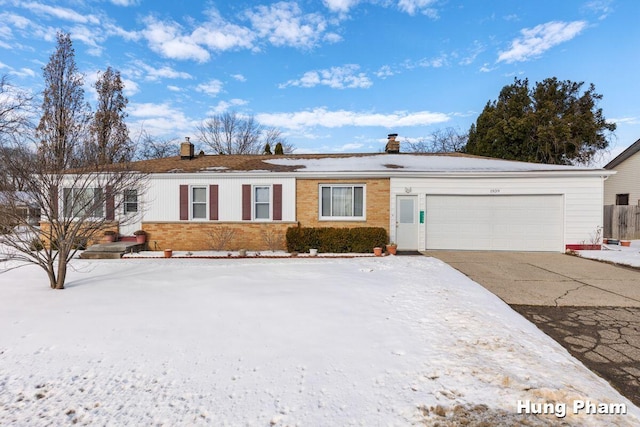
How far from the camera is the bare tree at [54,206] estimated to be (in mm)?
5418

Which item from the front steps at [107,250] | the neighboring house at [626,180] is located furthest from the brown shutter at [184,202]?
the neighboring house at [626,180]

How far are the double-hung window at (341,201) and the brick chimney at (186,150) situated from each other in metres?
7.46

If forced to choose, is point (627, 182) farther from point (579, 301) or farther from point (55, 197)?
point (55, 197)

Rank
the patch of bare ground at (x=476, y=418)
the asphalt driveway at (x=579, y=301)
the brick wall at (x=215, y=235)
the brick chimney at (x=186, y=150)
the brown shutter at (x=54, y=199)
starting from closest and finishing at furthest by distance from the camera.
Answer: the patch of bare ground at (x=476, y=418) < the asphalt driveway at (x=579, y=301) < the brown shutter at (x=54, y=199) < the brick wall at (x=215, y=235) < the brick chimney at (x=186, y=150)

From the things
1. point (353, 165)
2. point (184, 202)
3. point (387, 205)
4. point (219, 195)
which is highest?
point (353, 165)

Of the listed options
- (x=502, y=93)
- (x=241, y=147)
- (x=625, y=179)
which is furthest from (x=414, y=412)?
(x=241, y=147)

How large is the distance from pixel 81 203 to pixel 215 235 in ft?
18.5

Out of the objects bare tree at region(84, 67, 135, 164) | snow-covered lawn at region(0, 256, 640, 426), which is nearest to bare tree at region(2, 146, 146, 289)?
snow-covered lawn at region(0, 256, 640, 426)

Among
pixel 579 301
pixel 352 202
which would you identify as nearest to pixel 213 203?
pixel 352 202

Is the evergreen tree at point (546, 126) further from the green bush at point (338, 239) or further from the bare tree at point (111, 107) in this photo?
the bare tree at point (111, 107)

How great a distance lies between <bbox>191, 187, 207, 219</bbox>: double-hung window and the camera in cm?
1199

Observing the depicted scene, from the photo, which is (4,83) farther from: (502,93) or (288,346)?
(502,93)

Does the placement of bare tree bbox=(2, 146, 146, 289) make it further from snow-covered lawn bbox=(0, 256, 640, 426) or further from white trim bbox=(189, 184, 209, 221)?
white trim bbox=(189, 184, 209, 221)

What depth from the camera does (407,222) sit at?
11625 mm
